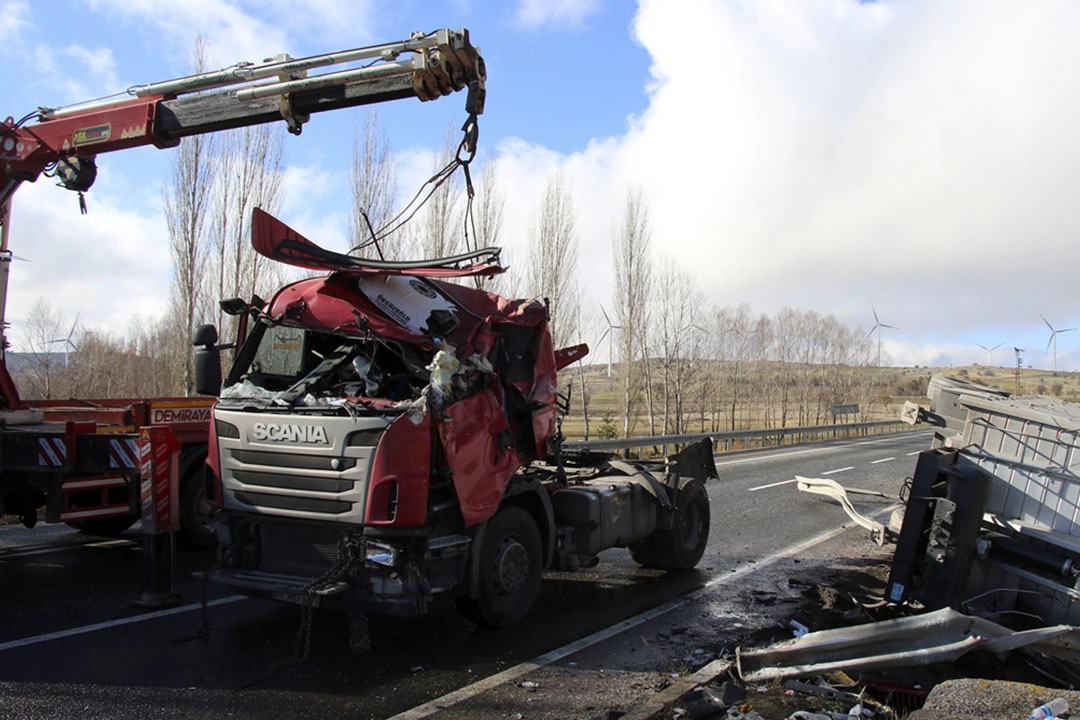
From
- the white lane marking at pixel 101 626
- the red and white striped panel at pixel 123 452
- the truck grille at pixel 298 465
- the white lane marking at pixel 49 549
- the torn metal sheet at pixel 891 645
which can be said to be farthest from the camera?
the white lane marking at pixel 49 549

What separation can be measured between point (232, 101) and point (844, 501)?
27.7ft

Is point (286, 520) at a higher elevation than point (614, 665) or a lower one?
higher

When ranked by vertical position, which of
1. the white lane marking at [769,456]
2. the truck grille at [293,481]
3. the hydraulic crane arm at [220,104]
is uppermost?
the hydraulic crane arm at [220,104]

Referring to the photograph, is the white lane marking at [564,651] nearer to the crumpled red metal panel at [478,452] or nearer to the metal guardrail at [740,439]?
the crumpled red metal panel at [478,452]

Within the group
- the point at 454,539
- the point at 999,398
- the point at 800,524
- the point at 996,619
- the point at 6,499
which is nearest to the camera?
the point at 454,539

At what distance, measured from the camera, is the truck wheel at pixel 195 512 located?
27.4ft

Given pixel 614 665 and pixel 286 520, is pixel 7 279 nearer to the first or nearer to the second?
pixel 286 520

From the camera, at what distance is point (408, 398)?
17.9 ft

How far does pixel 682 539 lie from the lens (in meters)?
8.05

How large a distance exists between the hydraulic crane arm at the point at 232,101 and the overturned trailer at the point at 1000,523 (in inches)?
195

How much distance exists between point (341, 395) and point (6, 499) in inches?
191

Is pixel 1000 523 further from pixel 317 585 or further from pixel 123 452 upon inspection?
pixel 123 452

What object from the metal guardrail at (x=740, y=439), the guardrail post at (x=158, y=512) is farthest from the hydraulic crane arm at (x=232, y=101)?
the metal guardrail at (x=740, y=439)

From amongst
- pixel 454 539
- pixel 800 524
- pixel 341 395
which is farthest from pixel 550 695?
pixel 800 524
